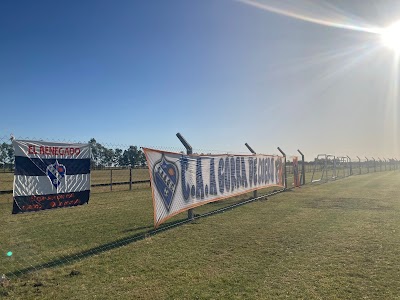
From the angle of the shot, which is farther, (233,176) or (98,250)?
(233,176)

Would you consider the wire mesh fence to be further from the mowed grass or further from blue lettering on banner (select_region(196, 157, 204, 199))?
blue lettering on banner (select_region(196, 157, 204, 199))

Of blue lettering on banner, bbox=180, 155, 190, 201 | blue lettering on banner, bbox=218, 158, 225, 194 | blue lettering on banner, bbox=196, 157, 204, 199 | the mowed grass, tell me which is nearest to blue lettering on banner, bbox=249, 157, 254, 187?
blue lettering on banner, bbox=218, 158, 225, 194

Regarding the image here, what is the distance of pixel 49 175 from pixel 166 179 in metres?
2.55

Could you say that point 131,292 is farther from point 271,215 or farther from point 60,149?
point 271,215

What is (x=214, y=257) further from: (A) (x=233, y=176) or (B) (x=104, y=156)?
(B) (x=104, y=156)

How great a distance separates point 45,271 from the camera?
183 inches

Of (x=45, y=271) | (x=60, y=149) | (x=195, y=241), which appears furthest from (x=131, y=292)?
(x=60, y=149)

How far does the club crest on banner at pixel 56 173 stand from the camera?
5.51m

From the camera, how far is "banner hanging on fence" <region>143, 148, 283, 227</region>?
698cm

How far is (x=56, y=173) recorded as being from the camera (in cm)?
566

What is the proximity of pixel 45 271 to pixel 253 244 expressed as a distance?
349 centimetres

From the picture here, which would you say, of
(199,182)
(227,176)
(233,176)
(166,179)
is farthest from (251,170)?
(166,179)

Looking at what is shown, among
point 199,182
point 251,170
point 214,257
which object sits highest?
point 251,170

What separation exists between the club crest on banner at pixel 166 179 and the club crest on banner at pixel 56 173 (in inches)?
72.6
